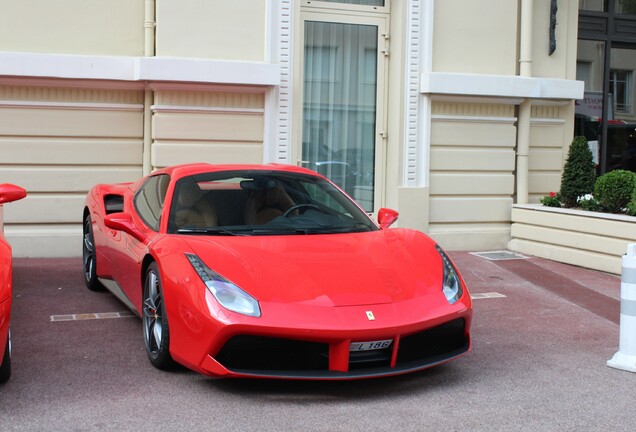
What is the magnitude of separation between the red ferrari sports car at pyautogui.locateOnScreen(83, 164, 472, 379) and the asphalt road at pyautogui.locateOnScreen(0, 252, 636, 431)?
198mm

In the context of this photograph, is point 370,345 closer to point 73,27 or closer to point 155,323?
point 155,323

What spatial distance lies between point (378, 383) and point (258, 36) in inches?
248

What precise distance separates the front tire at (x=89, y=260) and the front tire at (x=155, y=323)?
231 centimetres

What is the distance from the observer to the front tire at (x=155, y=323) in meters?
5.05

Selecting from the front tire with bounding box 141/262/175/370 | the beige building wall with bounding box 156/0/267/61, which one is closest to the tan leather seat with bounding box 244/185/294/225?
the front tire with bounding box 141/262/175/370

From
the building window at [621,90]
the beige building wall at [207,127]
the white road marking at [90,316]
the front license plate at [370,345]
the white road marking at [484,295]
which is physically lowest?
the white road marking at [90,316]

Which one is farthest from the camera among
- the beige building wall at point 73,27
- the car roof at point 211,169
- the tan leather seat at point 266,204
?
the beige building wall at point 73,27

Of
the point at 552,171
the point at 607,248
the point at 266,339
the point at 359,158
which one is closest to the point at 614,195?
the point at 607,248

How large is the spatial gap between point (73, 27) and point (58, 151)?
148cm

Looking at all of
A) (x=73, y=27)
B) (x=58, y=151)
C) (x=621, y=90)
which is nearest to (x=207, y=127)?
(x=58, y=151)

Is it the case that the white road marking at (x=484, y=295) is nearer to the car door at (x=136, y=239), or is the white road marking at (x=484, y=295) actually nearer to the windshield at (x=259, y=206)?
the windshield at (x=259, y=206)

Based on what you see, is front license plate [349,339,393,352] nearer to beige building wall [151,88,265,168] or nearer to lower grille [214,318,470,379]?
lower grille [214,318,470,379]

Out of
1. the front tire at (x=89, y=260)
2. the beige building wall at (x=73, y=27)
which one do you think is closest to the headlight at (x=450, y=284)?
the front tire at (x=89, y=260)

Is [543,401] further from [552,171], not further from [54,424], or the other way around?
[552,171]
